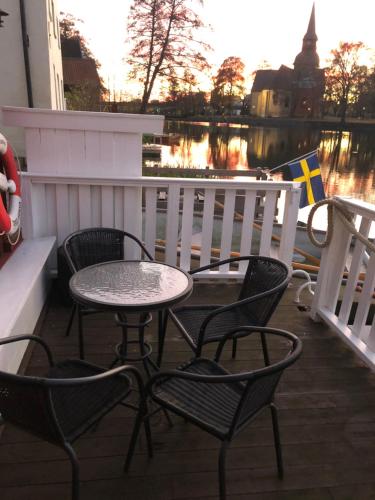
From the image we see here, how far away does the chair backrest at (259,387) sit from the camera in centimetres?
114

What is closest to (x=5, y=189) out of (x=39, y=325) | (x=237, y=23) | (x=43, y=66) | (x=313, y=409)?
(x=39, y=325)

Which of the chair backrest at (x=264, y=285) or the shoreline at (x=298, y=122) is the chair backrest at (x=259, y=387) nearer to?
the chair backrest at (x=264, y=285)

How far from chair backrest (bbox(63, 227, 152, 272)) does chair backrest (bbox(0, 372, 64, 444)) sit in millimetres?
1374

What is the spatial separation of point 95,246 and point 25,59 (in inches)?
418

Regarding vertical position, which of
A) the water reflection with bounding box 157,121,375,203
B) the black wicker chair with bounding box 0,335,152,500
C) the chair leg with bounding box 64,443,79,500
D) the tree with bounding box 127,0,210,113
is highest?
the tree with bounding box 127,0,210,113

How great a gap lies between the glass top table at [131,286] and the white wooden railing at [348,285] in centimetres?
114

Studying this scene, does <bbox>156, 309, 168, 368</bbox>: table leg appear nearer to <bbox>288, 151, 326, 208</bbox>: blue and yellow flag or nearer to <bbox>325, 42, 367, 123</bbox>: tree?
<bbox>288, 151, 326, 208</bbox>: blue and yellow flag

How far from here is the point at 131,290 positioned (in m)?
1.83

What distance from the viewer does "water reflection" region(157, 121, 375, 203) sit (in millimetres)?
23837

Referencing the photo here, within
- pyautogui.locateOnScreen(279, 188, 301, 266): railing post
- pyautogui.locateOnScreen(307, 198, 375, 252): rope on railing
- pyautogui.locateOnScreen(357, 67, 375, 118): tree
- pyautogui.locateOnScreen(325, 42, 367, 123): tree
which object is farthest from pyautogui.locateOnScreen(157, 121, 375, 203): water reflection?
pyautogui.locateOnScreen(307, 198, 375, 252): rope on railing

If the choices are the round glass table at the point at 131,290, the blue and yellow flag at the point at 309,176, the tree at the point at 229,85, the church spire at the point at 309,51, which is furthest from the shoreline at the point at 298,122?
the round glass table at the point at 131,290

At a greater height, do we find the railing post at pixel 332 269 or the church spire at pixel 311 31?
the church spire at pixel 311 31

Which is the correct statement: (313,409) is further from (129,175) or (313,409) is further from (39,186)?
(39,186)

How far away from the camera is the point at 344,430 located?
5.95 feet
